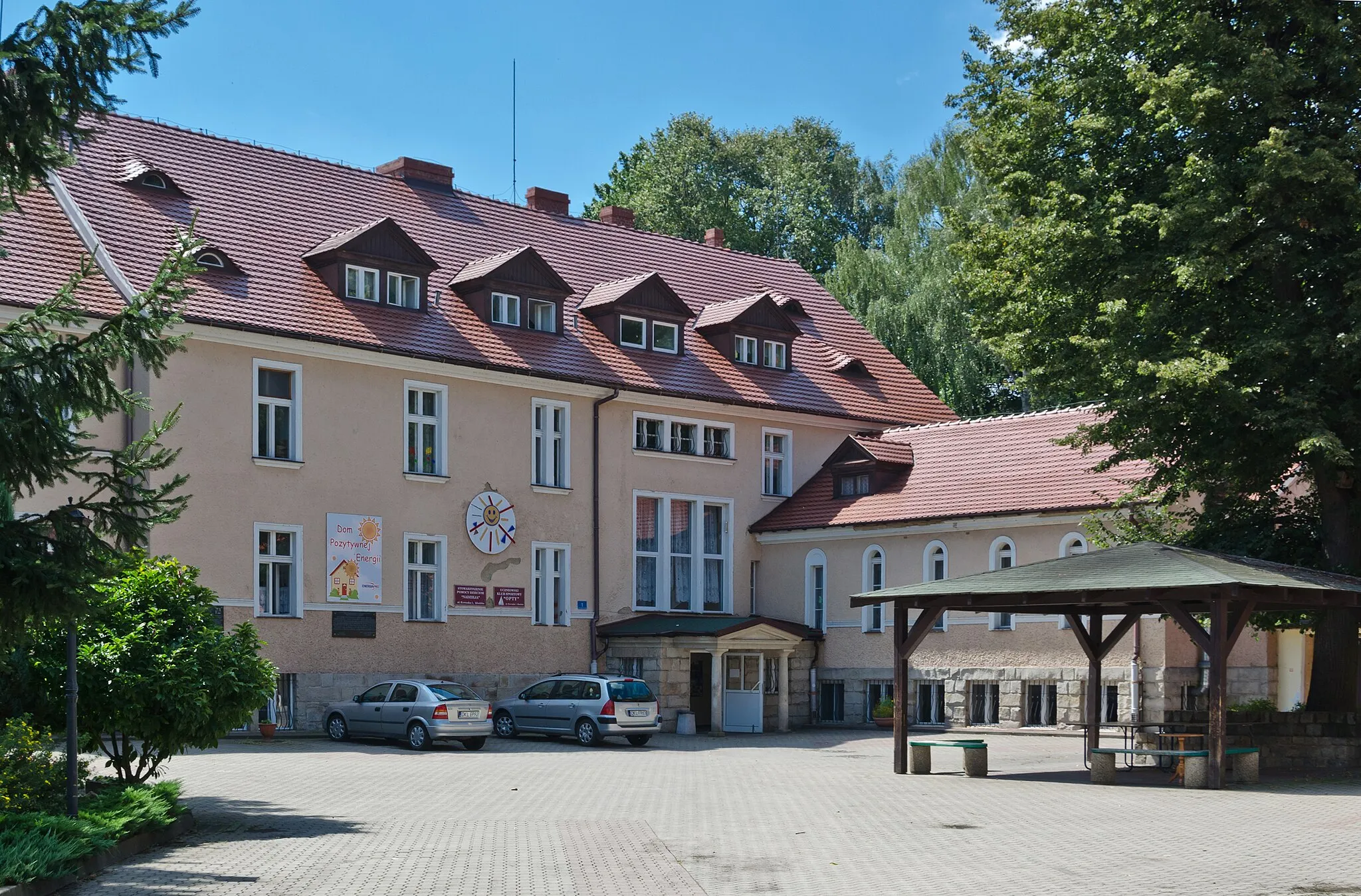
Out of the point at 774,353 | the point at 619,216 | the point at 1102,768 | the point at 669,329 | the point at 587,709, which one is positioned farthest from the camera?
the point at 619,216

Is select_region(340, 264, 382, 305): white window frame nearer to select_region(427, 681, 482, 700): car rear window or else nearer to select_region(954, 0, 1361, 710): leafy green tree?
select_region(427, 681, 482, 700): car rear window

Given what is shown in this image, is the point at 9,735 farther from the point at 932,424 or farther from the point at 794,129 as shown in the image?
the point at 794,129

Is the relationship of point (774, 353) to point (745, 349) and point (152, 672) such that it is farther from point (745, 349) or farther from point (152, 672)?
point (152, 672)

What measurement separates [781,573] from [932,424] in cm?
549

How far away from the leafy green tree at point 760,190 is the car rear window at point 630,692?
32673 mm

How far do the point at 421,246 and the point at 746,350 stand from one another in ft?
30.9

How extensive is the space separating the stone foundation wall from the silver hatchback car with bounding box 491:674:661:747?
34.7 feet

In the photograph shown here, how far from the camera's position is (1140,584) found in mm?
22000

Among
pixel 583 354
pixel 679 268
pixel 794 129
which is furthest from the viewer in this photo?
pixel 794 129

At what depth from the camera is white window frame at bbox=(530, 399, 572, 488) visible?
1454 inches

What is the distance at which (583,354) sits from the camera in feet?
126

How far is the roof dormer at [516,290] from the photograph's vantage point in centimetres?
3728

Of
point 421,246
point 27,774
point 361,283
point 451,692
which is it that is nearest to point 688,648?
point 451,692

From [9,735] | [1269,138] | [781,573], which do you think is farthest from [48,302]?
[781,573]
